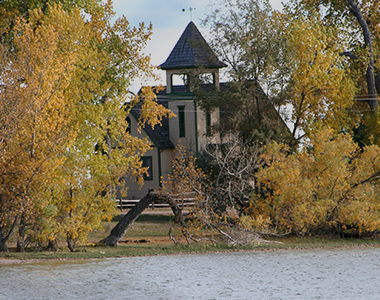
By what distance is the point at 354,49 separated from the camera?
27172 mm

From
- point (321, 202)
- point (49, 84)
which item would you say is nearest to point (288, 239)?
point (321, 202)

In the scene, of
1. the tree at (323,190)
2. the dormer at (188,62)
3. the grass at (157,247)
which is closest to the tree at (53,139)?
the grass at (157,247)

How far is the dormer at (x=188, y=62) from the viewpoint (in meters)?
24.8

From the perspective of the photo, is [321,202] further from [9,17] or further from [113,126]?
[9,17]

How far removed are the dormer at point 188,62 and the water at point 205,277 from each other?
10.9 meters

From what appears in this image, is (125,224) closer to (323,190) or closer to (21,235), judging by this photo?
(21,235)

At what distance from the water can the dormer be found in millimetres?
10915

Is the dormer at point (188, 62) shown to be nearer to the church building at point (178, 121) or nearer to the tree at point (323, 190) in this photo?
the church building at point (178, 121)

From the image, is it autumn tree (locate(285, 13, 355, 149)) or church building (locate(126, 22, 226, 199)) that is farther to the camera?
church building (locate(126, 22, 226, 199))

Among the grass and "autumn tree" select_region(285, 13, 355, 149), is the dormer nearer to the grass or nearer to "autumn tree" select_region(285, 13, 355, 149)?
"autumn tree" select_region(285, 13, 355, 149)

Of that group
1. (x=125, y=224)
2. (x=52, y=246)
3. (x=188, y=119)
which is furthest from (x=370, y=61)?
(x=52, y=246)

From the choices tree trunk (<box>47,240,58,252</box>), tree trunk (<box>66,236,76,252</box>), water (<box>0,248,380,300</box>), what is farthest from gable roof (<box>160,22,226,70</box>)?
water (<box>0,248,380,300</box>)

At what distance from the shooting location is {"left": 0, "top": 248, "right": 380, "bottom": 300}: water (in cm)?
1037

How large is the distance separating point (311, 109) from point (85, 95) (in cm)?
1071
